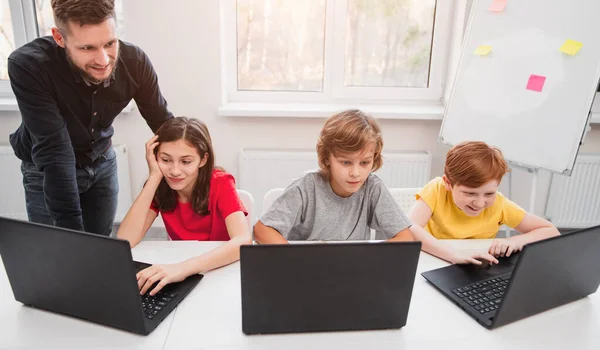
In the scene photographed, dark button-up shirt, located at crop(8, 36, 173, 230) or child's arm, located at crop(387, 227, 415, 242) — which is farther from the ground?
dark button-up shirt, located at crop(8, 36, 173, 230)

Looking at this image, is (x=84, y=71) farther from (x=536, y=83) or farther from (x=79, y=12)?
(x=536, y=83)

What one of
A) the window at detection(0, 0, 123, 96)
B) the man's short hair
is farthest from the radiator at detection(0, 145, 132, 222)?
the man's short hair

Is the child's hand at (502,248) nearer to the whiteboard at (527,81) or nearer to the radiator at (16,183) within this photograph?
the whiteboard at (527,81)

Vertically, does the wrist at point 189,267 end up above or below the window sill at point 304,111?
below

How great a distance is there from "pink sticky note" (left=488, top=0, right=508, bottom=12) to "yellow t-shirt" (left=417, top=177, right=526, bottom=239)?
1050 millimetres

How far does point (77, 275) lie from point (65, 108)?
73cm

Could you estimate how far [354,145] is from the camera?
1.29 metres

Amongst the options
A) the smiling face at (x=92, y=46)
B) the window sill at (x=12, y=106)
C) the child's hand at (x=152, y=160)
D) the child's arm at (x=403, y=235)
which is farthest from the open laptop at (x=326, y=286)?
the window sill at (x=12, y=106)

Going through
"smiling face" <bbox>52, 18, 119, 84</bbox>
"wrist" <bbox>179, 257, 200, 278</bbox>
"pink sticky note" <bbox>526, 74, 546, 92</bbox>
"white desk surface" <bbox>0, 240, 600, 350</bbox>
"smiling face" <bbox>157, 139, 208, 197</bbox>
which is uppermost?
"smiling face" <bbox>52, 18, 119, 84</bbox>

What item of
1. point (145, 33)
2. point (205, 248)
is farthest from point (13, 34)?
point (205, 248)

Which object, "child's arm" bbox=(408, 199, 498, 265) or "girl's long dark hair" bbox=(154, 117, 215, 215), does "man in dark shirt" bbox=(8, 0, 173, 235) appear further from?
"child's arm" bbox=(408, 199, 498, 265)

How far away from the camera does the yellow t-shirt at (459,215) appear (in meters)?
1.52

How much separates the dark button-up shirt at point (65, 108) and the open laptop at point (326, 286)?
74 cm

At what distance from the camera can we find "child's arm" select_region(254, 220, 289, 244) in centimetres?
129
